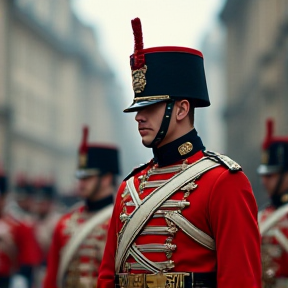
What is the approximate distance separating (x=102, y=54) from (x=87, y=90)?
16250 millimetres

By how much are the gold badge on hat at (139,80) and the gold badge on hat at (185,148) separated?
0.34 m

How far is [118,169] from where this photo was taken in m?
9.00

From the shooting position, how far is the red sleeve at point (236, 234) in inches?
171

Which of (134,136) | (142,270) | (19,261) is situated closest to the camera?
(142,270)

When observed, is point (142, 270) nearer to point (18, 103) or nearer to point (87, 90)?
point (18, 103)

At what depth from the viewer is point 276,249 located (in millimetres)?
8258

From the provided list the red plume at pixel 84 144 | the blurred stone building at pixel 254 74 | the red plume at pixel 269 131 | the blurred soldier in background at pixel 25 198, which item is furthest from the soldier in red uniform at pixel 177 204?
the blurred stone building at pixel 254 74

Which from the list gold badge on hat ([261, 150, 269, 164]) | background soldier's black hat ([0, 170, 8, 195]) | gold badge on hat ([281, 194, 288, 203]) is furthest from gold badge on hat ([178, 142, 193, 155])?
background soldier's black hat ([0, 170, 8, 195])

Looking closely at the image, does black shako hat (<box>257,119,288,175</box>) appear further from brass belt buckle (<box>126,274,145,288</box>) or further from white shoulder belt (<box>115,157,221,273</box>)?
brass belt buckle (<box>126,274,145,288</box>)

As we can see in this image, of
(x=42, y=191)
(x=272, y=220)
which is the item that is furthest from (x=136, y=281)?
(x=42, y=191)

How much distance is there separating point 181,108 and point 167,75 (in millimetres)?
182

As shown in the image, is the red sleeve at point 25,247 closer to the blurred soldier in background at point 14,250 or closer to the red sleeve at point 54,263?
the blurred soldier in background at point 14,250

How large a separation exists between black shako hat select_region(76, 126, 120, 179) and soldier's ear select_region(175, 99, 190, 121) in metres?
3.97

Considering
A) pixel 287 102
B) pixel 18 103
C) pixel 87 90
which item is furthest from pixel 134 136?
pixel 287 102
